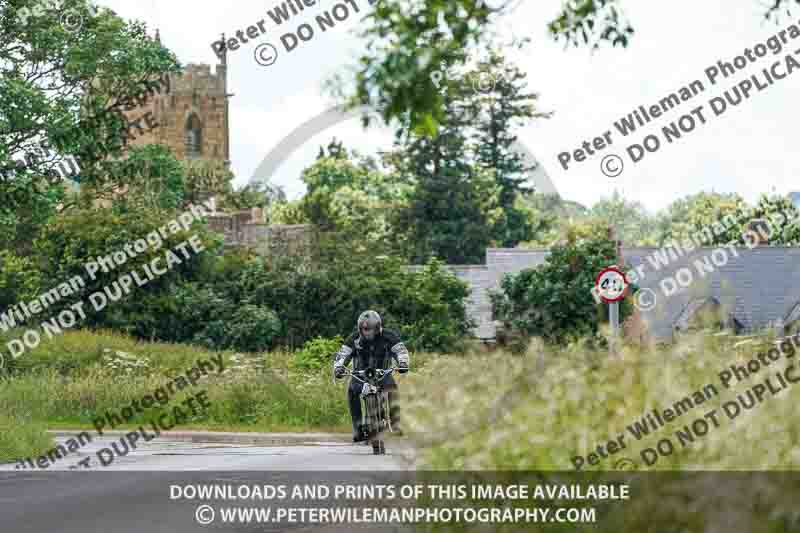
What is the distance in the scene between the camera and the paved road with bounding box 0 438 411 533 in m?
12.9

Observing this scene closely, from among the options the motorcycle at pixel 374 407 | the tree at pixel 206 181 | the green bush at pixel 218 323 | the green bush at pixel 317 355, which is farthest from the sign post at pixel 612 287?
the tree at pixel 206 181

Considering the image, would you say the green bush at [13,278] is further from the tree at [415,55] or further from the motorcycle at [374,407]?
the tree at [415,55]

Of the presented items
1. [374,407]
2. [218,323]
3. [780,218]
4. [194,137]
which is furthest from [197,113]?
[374,407]

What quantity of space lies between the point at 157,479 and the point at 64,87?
27.7m

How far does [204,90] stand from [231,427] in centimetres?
7883

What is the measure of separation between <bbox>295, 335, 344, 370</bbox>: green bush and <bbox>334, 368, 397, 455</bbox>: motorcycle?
14.8m

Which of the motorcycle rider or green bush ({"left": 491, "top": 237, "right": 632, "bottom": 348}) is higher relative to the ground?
green bush ({"left": 491, "top": 237, "right": 632, "bottom": 348})

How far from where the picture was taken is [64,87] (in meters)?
42.8

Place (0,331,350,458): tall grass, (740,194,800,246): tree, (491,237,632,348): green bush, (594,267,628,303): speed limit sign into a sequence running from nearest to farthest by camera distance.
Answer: (0,331,350,458): tall grass, (594,267,628,303): speed limit sign, (491,237,632,348): green bush, (740,194,800,246): tree

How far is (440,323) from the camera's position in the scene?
45562 mm

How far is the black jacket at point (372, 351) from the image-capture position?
19422mm

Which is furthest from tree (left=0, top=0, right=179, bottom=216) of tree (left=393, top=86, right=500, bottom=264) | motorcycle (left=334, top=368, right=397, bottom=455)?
tree (left=393, top=86, right=500, bottom=264)

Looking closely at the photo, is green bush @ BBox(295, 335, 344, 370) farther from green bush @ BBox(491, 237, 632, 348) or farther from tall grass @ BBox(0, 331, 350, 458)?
green bush @ BBox(491, 237, 632, 348)

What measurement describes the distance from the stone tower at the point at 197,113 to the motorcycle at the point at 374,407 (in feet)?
274
